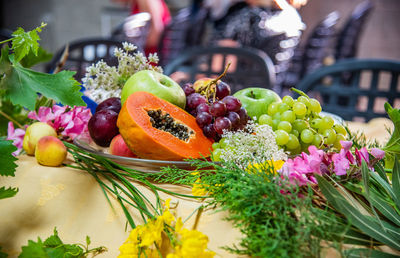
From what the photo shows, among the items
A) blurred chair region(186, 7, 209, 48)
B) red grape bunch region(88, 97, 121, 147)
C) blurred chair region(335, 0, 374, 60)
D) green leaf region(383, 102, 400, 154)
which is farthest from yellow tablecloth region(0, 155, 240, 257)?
blurred chair region(335, 0, 374, 60)

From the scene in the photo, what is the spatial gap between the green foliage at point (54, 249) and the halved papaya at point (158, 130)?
192 mm

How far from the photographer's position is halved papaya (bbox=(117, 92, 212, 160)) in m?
0.61

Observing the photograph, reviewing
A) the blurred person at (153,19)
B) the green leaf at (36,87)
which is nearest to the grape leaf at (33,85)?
the green leaf at (36,87)

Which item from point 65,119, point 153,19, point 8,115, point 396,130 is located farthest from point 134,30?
point 396,130

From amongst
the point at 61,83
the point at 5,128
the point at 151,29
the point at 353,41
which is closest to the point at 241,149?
the point at 61,83

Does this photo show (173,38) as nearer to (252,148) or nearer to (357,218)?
(252,148)

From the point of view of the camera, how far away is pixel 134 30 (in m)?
2.41

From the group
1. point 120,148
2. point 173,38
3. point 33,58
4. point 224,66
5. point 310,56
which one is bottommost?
point 310,56

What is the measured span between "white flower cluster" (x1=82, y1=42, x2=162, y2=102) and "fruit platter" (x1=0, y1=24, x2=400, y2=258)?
0.01 metres

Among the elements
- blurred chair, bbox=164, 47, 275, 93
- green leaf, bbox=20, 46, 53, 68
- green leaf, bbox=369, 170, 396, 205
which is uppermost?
green leaf, bbox=20, 46, 53, 68

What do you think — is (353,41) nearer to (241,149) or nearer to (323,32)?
(323,32)

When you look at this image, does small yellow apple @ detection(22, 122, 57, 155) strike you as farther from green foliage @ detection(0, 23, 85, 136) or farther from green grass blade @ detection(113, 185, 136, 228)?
green grass blade @ detection(113, 185, 136, 228)

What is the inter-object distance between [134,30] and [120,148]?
1929 millimetres

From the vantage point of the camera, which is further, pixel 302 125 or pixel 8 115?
pixel 8 115
